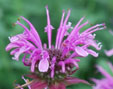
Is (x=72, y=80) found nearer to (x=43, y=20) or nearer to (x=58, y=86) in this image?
(x=58, y=86)

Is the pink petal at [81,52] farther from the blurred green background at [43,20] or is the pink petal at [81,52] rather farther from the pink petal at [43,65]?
the blurred green background at [43,20]

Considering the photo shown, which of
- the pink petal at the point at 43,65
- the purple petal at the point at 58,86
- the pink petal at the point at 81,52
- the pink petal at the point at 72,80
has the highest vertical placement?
the pink petal at the point at 81,52

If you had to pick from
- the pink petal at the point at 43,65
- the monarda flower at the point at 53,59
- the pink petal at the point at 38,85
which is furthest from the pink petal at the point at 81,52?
the pink petal at the point at 38,85

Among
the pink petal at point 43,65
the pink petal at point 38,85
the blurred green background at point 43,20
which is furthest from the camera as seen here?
the blurred green background at point 43,20

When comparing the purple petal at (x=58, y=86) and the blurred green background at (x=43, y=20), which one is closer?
the purple petal at (x=58, y=86)

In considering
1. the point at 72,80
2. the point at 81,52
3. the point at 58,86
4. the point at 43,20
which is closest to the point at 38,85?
the point at 58,86

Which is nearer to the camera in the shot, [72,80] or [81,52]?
[81,52]

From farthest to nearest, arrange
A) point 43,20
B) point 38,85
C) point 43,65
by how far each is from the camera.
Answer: point 43,20 < point 38,85 < point 43,65

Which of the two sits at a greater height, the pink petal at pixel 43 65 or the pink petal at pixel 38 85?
the pink petal at pixel 43 65

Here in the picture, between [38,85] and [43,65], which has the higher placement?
[43,65]
